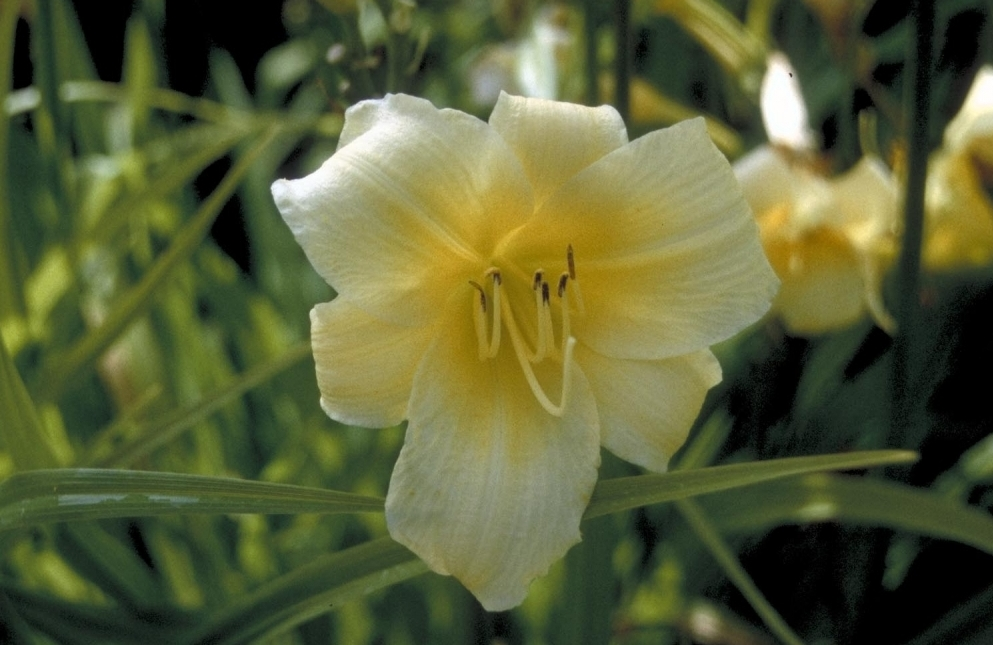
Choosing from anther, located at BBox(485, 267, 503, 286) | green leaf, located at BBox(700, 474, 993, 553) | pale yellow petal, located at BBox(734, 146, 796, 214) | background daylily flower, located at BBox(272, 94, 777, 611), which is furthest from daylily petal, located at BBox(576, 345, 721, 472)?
pale yellow petal, located at BBox(734, 146, 796, 214)

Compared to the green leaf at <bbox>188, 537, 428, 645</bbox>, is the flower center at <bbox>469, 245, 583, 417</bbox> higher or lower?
higher

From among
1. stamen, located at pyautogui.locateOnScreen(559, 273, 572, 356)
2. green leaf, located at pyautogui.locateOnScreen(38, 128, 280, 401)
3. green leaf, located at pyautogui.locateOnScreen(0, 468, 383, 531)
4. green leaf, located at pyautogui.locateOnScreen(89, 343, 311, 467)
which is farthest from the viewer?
green leaf, located at pyautogui.locateOnScreen(38, 128, 280, 401)

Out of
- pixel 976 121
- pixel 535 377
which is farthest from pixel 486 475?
pixel 976 121

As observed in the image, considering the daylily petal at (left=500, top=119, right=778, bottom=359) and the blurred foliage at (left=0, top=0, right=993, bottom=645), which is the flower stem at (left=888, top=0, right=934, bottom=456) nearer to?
the blurred foliage at (left=0, top=0, right=993, bottom=645)

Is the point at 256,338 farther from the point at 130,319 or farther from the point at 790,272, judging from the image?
the point at 790,272

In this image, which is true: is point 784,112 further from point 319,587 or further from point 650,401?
point 319,587

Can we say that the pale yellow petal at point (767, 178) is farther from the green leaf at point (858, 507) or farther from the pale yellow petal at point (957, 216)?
the green leaf at point (858, 507)
